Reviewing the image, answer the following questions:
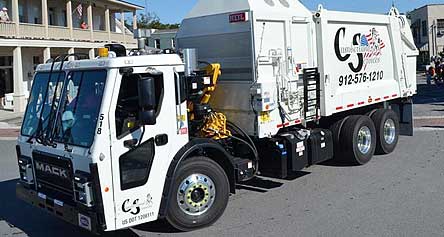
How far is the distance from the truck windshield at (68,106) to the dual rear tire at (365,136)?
5055 millimetres

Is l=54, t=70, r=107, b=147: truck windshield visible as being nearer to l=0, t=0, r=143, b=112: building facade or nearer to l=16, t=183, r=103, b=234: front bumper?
l=16, t=183, r=103, b=234: front bumper

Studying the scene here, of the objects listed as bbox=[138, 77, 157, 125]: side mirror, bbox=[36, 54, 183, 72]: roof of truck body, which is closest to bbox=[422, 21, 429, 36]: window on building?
bbox=[36, 54, 183, 72]: roof of truck body

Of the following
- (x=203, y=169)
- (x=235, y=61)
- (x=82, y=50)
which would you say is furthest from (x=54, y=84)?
(x=82, y=50)

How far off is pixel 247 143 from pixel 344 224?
6.09 ft

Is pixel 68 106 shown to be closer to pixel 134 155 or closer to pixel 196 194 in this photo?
pixel 134 155

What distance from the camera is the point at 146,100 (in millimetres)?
5375

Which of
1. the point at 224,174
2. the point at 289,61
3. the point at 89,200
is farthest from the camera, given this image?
the point at 289,61

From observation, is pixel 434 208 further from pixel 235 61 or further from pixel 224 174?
pixel 235 61

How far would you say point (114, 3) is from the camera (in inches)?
1542

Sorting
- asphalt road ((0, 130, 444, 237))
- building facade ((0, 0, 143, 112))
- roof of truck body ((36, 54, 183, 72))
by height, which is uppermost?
building facade ((0, 0, 143, 112))

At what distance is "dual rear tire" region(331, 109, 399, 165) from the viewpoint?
365 inches

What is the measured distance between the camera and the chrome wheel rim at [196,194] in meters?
6.15

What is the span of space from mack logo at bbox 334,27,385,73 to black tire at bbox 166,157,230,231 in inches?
145

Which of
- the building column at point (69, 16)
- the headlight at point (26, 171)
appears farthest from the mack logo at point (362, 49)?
the building column at point (69, 16)
